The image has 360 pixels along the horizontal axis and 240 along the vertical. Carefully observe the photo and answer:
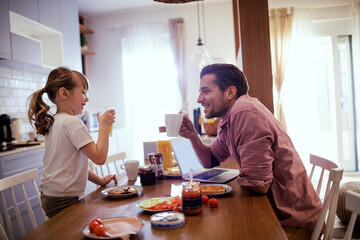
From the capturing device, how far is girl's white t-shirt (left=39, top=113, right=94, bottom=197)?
1.47 metres

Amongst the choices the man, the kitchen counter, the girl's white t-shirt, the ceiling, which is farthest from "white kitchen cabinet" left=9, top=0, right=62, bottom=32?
the man

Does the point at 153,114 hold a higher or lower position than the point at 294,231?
higher

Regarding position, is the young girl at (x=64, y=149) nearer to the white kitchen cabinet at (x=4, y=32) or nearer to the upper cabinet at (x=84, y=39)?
the white kitchen cabinet at (x=4, y=32)

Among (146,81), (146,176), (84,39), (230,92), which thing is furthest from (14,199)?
(84,39)

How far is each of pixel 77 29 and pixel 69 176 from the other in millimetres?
3816

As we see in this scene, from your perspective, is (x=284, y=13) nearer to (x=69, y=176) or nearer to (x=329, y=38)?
(x=329, y=38)

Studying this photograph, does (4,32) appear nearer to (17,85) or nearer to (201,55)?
(17,85)

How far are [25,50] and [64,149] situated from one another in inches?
94.4

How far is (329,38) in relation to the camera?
5145 millimetres

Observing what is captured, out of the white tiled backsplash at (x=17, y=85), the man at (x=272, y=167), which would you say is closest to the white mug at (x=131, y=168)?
the man at (x=272, y=167)

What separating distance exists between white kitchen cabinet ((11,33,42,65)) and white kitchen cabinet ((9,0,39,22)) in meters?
0.30

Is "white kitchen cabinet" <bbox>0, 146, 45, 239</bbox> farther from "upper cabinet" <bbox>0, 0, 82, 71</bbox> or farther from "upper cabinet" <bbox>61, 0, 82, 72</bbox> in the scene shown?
"upper cabinet" <bbox>61, 0, 82, 72</bbox>

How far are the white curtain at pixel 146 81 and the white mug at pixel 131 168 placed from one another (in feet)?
12.0

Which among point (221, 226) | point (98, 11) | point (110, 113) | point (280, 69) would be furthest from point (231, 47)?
point (221, 226)
